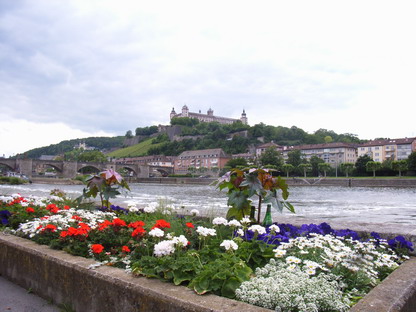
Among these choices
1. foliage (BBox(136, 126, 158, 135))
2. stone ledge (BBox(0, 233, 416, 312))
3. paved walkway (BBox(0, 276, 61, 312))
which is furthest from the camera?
foliage (BBox(136, 126, 158, 135))

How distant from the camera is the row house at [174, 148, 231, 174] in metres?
132

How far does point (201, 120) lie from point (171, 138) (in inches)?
1225

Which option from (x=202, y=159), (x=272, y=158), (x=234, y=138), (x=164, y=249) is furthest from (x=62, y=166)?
(x=164, y=249)

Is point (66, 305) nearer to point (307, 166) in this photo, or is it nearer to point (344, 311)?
point (344, 311)

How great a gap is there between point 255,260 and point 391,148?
11953 centimetres

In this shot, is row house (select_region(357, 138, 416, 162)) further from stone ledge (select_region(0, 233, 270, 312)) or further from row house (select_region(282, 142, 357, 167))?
stone ledge (select_region(0, 233, 270, 312))

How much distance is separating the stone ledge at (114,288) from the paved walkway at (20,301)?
0.19ft

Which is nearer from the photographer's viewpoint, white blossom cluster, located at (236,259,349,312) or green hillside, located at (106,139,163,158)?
white blossom cluster, located at (236,259,349,312)

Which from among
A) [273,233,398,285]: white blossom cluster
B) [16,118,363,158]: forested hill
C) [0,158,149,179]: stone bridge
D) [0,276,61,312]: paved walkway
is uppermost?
[16,118,363,158]: forested hill

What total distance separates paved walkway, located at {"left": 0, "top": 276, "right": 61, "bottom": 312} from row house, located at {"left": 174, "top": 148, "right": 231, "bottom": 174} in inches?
4779

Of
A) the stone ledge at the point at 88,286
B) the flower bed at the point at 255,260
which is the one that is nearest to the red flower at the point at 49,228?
the flower bed at the point at 255,260

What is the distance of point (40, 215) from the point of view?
18.5ft

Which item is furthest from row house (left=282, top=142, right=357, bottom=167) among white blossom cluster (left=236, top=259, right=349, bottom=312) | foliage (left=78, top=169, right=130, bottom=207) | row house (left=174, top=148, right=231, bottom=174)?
white blossom cluster (left=236, top=259, right=349, bottom=312)

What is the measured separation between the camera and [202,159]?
137m
